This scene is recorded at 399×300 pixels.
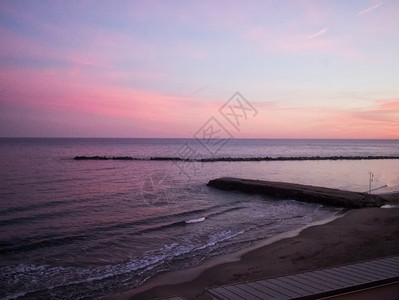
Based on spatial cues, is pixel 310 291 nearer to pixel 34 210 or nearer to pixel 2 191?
pixel 34 210

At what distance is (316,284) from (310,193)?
1778 centimetres

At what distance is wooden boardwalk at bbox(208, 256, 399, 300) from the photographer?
5621 mm

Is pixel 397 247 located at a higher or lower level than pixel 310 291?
lower

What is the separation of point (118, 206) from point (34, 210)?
4.58m

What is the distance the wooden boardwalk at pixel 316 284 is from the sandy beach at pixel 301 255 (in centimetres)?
197

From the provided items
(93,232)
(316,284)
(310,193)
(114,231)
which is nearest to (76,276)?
(93,232)

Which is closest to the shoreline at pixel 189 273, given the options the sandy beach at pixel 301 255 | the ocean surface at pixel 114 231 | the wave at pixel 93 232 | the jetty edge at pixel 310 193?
the sandy beach at pixel 301 255

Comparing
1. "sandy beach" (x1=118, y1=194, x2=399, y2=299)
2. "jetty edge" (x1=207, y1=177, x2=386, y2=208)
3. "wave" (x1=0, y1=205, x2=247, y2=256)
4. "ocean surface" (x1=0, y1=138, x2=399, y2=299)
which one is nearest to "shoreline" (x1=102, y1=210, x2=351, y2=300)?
"sandy beach" (x1=118, y1=194, x2=399, y2=299)

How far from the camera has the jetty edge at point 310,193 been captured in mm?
20297

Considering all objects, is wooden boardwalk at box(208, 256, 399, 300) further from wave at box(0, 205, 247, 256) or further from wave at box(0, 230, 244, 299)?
wave at box(0, 205, 247, 256)

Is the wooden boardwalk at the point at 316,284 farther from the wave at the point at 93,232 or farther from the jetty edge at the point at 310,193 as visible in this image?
the jetty edge at the point at 310,193

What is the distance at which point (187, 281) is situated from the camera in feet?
29.1

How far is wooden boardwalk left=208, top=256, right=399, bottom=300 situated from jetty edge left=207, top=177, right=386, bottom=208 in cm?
1461

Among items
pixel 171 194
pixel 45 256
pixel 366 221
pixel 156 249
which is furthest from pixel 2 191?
pixel 366 221
